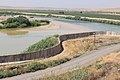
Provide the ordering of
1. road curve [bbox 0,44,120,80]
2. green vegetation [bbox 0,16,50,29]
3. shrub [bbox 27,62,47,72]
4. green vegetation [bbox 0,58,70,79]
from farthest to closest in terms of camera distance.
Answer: green vegetation [bbox 0,16,50,29], shrub [bbox 27,62,47,72], green vegetation [bbox 0,58,70,79], road curve [bbox 0,44,120,80]

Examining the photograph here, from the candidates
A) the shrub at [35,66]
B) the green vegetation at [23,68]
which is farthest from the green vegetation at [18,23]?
the shrub at [35,66]

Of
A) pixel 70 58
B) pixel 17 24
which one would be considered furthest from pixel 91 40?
pixel 17 24

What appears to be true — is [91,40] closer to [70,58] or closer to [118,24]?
[70,58]

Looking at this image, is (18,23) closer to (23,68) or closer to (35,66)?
(35,66)

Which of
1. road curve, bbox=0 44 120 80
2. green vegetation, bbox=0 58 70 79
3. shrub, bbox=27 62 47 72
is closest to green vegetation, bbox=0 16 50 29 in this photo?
road curve, bbox=0 44 120 80

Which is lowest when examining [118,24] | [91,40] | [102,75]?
[118,24]

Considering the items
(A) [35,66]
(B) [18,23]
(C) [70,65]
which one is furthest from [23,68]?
(B) [18,23]

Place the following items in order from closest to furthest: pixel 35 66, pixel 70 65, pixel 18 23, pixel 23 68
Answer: pixel 23 68, pixel 35 66, pixel 70 65, pixel 18 23

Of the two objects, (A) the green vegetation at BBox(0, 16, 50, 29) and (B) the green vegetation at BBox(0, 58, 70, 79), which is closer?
(B) the green vegetation at BBox(0, 58, 70, 79)

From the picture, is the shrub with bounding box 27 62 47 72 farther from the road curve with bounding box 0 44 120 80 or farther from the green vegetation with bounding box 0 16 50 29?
the green vegetation with bounding box 0 16 50 29

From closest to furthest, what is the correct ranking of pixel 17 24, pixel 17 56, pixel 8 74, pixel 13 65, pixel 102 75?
pixel 102 75 < pixel 8 74 < pixel 13 65 < pixel 17 56 < pixel 17 24

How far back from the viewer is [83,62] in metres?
32.5

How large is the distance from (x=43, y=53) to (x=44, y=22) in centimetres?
8149

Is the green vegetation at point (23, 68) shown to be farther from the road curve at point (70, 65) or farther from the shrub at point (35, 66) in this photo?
the road curve at point (70, 65)
